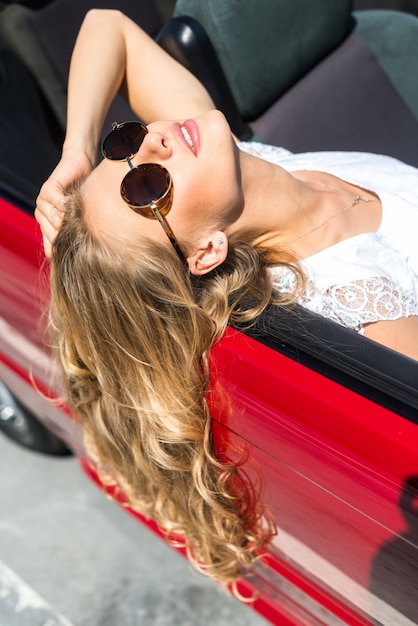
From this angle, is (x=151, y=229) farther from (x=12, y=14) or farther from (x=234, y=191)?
(x=12, y=14)

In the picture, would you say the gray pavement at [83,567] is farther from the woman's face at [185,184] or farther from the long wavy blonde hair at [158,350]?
the woman's face at [185,184]

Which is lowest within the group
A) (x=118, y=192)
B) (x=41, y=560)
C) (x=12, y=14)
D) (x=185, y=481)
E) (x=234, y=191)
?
(x=41, y=560)

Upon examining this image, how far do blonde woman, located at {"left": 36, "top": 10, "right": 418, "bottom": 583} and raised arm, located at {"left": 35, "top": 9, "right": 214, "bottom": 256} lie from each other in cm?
16

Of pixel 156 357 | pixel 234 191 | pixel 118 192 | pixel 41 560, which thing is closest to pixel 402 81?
pixel 234 191

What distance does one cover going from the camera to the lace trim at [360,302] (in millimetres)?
1427

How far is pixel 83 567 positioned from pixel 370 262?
129 centimetres

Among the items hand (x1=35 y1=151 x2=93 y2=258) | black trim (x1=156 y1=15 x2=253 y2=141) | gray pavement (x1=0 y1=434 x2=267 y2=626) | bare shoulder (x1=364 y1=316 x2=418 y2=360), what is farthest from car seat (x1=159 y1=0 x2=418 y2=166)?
gray pavement (x1=0 y1=434 x2=267 y2=626)

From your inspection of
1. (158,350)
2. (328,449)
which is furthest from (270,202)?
(328,449)

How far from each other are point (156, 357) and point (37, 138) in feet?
3.08

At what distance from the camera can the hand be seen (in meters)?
1.46

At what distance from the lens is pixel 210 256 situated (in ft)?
4.74

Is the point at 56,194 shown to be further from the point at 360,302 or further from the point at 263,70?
the point at 263,70

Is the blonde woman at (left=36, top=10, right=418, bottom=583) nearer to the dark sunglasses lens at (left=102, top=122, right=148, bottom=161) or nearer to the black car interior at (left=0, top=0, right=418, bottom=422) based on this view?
the dark sunglasses lens at (left=102, top=122, right=148, bottom=161)

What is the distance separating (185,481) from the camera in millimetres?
1438
